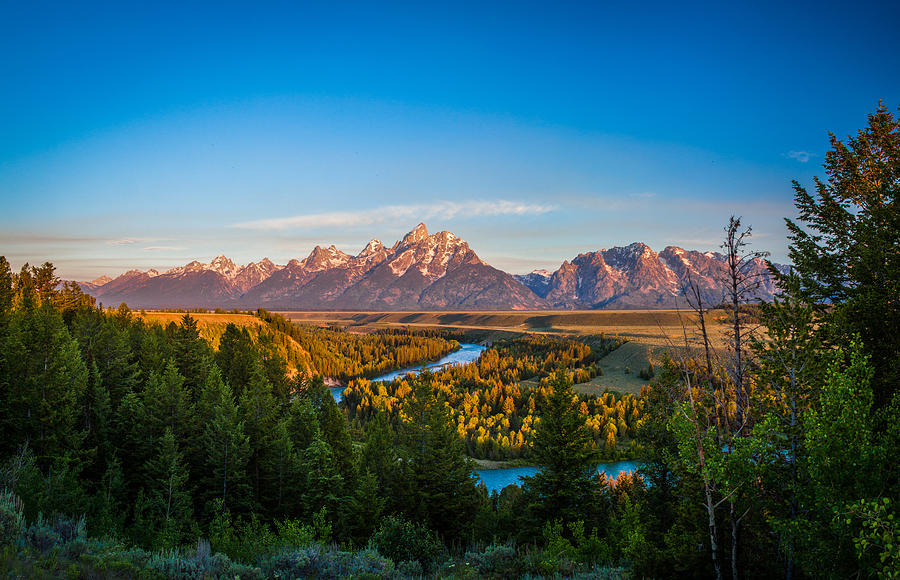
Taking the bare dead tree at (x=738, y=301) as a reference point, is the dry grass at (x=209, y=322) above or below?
below

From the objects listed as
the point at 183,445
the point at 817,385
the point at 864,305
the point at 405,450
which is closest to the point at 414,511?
the point at 405,450

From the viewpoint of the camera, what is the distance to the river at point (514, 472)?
213 ft

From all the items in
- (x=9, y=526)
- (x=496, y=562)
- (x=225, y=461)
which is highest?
(x=9, y=526)

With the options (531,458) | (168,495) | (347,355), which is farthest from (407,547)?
(347,355)

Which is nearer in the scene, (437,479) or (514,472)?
(437,479)

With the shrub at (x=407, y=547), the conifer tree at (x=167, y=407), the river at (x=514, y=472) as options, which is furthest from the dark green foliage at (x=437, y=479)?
the river at (x=514, y=472)

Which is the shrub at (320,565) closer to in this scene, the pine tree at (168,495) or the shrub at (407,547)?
the shrub at (407,547)

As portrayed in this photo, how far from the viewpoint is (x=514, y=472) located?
6900 centimetres

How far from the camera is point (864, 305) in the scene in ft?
57.0

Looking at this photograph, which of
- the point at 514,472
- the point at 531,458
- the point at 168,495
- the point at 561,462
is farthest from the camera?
the point at 514,472

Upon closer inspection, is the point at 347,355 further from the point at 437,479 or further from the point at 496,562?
the point at 496,562

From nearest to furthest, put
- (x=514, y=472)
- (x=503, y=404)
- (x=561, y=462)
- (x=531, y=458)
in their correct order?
(x=561, y=462)
(x=531, y=458)
(x=514, y=472)
(x=503, y=404)

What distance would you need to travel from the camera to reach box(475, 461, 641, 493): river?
64.9 meters

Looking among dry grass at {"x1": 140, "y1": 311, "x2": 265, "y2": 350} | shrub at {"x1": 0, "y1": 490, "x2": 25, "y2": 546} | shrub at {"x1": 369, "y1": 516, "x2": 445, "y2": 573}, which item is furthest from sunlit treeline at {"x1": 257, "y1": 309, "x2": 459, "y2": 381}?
shrub at {"x1": 0, "y1": 490, "x2": 25, "y2": 546}
